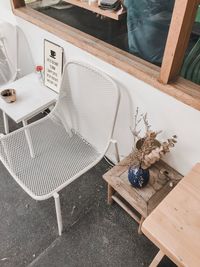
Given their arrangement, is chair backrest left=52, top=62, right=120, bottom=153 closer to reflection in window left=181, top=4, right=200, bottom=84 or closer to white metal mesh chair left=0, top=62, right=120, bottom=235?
white metal mesh chair left=0, top=62, right=120, bottom=235

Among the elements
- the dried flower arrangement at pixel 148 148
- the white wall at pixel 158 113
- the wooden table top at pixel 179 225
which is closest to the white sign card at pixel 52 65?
the white wall at pixel 158 113

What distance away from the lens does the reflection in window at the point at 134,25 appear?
1151 millimetres

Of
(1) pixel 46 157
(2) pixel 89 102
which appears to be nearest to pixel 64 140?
(1) pixel 46 157

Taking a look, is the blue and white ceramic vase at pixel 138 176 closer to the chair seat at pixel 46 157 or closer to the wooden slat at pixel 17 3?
the chair seat at pixel 46 157

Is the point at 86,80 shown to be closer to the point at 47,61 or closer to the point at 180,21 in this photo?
the point at 47,61

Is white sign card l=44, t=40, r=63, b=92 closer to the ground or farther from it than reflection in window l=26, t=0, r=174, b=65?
closer to the ground

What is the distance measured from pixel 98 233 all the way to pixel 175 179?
534 millimetres

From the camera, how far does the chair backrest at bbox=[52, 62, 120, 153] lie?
1324 millimetres

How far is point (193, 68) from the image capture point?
1108mm

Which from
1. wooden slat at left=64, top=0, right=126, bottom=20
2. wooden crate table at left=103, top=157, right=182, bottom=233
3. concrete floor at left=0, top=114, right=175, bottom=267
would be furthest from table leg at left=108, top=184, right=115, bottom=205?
wooden slat at left=64, top=0, right=126, bottom=20

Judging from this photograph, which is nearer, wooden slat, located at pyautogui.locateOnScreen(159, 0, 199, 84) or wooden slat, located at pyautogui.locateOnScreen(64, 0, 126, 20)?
wooden slat, located at pyautogui.locateOnScreen(159, 0, 199, 84)

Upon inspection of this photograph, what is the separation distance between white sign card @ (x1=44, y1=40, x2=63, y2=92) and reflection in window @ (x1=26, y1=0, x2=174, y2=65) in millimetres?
179

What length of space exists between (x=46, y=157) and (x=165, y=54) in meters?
0.82

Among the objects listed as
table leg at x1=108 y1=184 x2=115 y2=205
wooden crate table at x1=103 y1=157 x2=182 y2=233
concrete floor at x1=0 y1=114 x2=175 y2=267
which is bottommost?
concrete floor at x1=0 y1=114 x2=175 y2=267
